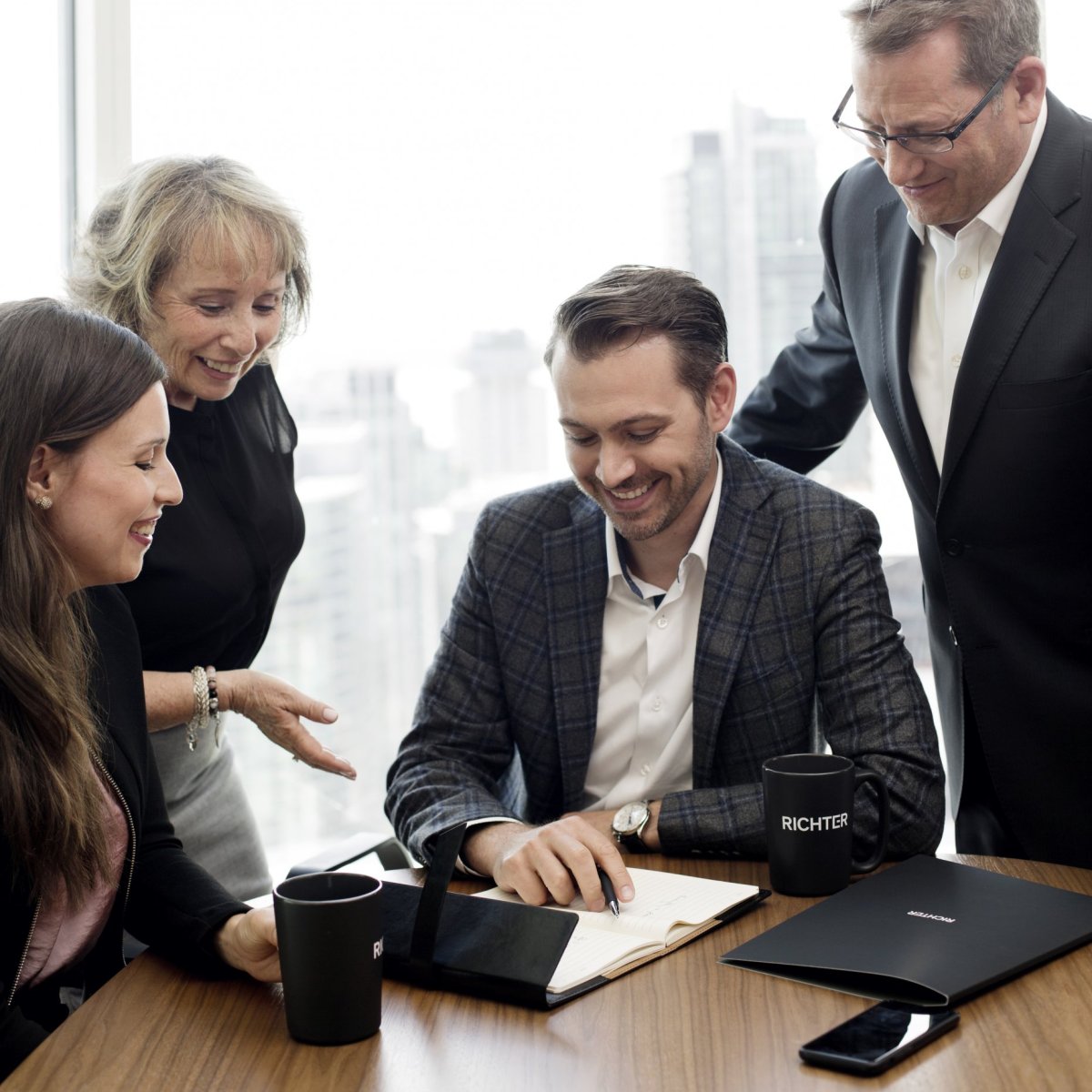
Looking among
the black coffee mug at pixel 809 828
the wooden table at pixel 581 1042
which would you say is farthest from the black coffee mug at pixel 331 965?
the black coffee mug at pixel 809 828

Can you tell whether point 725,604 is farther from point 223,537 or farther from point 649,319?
point 223,537

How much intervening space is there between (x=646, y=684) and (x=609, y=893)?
55 cm

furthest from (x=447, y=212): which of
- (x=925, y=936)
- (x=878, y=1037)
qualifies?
(x=878, y=1037)

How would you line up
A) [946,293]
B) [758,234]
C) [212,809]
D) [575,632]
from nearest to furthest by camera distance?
[575,632]
[946,293]
[212,809]
[758,234]

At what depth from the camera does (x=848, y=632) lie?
1.72m

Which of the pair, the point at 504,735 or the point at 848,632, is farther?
the point at 504,735

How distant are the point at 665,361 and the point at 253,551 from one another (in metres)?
0.79

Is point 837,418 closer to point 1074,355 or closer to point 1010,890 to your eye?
point 1074,355

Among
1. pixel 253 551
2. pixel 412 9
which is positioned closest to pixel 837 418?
pixel 253 551

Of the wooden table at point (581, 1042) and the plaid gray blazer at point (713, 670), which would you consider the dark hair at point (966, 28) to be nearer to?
the plaid gray blazer at point (713, 670)

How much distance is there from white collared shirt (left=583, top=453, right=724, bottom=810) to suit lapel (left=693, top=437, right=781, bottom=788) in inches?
1.0

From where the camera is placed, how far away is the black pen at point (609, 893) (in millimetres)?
1305

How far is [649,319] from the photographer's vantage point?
1.81m

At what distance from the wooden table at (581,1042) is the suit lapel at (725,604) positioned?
58 cm
